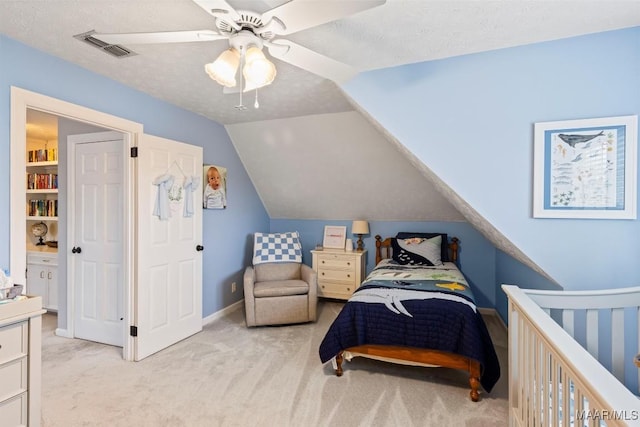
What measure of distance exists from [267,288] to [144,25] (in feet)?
8.42

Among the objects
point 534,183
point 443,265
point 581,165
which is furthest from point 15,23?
point 443,265

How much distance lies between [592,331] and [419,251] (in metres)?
2.29

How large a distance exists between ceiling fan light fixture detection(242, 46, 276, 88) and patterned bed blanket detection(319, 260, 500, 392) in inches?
70.4

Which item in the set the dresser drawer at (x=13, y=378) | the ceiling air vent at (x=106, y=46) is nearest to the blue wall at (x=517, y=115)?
the ceiling air vent at (x=106, y=46)

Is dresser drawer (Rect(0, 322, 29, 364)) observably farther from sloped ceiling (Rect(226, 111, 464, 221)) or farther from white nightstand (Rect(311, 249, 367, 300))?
white nightstand (Rect(311, 249, 367, 300))

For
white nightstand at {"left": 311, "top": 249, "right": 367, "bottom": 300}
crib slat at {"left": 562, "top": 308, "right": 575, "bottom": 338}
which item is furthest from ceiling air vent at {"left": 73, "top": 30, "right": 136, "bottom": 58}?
white nightstand at {"left": 311, "top": 249, "right": 367, "bottom": 300}


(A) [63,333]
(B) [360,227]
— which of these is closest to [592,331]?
(B) [360,227]

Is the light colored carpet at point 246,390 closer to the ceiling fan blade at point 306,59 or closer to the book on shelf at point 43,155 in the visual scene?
the ceiling fan blade at point 306,59

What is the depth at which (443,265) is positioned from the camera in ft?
12.5

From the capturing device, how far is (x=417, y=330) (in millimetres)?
2340

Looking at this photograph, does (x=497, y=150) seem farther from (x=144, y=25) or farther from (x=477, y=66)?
(x=144, y=25)

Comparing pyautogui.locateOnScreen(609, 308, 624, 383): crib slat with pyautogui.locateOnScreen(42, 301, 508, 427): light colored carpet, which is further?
pyautogui.locateOnScreen(42, 301, 508, 427): light colored carpet

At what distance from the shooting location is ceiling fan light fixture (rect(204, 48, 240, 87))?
4.58 feet

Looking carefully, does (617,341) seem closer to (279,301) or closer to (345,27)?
(345,27)
